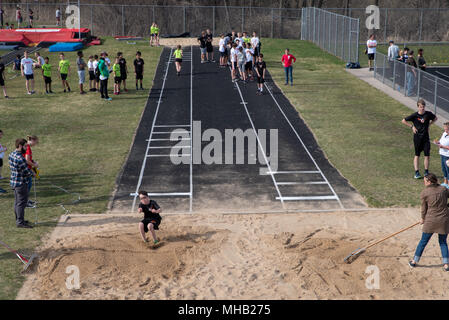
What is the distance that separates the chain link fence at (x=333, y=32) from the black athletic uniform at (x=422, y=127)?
18731mm

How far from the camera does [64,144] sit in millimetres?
20328

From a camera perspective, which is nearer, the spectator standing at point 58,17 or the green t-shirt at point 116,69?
the green t-shirt at point 116,69

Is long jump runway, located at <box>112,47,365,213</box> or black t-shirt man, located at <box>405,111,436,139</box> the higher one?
black t-shirt man, located at <box>405,111,436,139</box>

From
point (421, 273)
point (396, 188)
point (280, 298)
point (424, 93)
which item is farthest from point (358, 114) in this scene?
point (280, 298)

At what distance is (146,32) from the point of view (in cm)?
5566

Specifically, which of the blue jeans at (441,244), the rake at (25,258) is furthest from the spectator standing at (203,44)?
the blue jeans at (441,244)

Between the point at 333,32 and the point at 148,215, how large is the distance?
29.6 meters

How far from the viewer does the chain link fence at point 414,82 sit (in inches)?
930

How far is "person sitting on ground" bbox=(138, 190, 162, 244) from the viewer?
1199cm

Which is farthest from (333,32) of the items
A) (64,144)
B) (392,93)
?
(64,144)

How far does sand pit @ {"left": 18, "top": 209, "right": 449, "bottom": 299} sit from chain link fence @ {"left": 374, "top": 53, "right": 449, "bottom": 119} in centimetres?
1132

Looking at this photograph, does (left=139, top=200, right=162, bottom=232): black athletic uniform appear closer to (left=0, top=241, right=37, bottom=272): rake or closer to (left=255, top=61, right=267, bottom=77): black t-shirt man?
(left=0, top=241, right=37, bottom=272): rake

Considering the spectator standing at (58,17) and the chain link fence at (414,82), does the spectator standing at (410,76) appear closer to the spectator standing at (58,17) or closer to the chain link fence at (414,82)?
the chain link fence at (414,82)

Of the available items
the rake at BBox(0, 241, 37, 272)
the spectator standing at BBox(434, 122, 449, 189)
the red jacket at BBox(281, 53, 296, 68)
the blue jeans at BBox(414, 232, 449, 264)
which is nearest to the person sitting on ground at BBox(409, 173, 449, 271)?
the blue jeans at BBox(414, 232, 449, 264)
